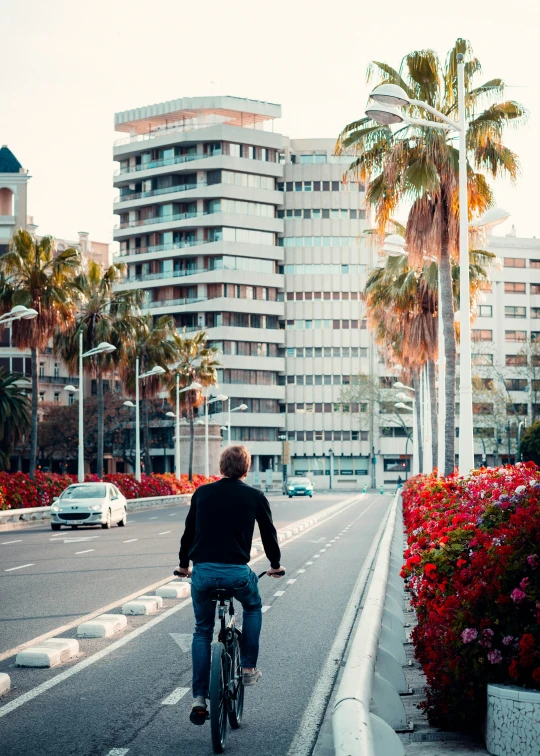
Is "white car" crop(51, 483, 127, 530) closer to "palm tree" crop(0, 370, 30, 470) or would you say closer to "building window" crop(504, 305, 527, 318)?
"palm tree" crop(0, 370, 30, 470)

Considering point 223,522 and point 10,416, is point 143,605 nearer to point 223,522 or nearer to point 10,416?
point 223,522

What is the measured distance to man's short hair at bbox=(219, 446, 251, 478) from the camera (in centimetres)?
722

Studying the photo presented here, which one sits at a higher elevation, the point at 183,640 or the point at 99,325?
the point at 99,325

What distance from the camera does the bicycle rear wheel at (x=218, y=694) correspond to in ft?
21.2

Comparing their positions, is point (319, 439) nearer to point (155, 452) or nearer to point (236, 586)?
point (155, 452)

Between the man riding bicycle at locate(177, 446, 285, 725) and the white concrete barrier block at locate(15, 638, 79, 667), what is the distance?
2811 mm

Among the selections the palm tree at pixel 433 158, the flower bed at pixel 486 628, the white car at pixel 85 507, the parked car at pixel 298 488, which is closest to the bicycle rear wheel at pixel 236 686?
the flower bed at pixel 486 628

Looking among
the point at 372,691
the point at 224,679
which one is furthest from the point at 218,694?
the point at 372,691

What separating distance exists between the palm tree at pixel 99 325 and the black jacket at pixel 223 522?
44010 millimetres

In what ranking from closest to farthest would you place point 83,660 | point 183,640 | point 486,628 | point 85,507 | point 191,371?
point 486,628, point 83,660, point 183,640, point 85,507, point 191,371

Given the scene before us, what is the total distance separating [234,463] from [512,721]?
249 cm

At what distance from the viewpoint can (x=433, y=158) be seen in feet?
83.4

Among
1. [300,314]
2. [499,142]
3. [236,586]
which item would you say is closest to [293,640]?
[236,586]

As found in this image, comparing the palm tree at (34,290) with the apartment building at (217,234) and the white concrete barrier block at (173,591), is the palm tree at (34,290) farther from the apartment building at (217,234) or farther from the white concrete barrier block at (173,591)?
the apartment building at (217,234)
